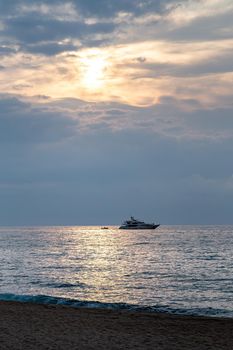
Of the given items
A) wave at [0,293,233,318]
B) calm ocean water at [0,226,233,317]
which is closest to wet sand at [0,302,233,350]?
wave at [0,293,233,318]

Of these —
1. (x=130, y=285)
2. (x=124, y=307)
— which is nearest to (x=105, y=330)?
(x=124, y=307)

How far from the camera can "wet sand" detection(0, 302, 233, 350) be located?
16.8m

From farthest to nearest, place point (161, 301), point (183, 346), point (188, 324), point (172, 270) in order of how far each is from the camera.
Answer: point (172, 270), point (161, 301), point (188, 324), point (183, 346)

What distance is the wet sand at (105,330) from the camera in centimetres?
1678

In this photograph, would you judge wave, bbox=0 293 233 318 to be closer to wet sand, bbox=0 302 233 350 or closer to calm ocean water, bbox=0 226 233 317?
calm ocean water, bbox=0 226 233 317

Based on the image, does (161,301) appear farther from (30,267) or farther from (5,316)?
(30,267)

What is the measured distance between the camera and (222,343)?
57.5ft

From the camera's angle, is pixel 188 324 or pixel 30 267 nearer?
pixel 188 324

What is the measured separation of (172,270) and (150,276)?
543cm

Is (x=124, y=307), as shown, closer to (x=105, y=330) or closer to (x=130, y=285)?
(x=105, y=330)

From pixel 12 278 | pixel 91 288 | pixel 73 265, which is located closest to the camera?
pixel 91 288

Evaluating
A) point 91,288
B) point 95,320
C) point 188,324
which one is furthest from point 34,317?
point 91,288

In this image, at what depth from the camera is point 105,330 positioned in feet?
64.2

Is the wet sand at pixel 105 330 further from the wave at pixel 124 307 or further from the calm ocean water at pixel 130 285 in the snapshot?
the calm ocean water at pixel 130 285
